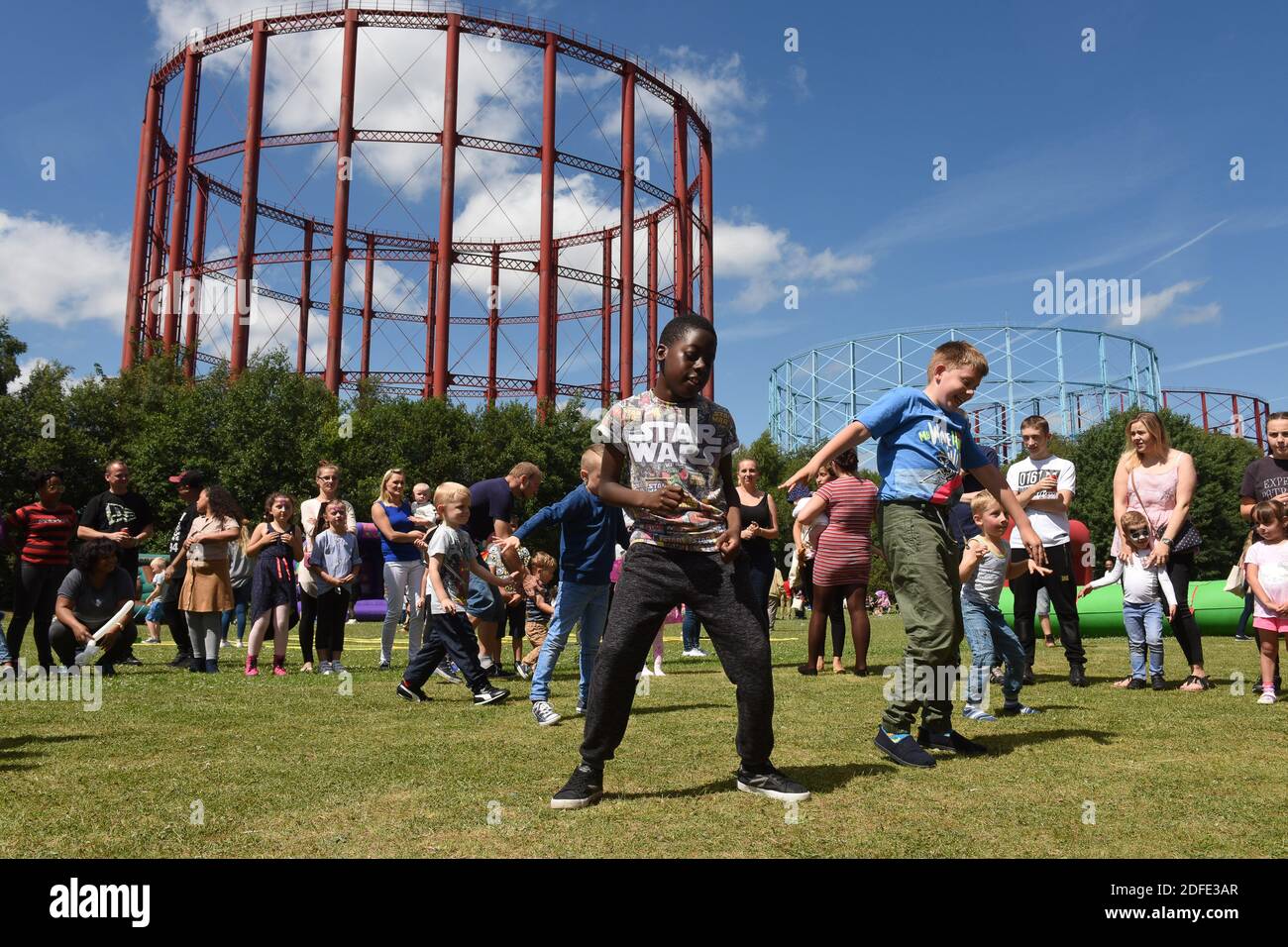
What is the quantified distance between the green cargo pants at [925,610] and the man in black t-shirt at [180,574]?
707 cm

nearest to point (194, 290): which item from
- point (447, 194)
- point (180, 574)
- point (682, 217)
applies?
point (447, 194)

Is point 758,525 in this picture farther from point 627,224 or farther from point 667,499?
point 627,224

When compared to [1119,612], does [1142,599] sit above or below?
above

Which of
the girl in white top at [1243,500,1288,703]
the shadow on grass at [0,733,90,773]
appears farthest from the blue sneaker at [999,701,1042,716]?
the shadow on grass at [0,733,90,773]

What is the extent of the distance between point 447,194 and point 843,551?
34.8 m

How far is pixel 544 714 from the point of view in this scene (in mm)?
5527

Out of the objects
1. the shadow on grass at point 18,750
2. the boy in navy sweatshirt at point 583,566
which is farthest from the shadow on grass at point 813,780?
the shadow on grass at point 18,750

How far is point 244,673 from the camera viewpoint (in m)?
8.43

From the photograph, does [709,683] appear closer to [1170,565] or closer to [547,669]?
[547,669]

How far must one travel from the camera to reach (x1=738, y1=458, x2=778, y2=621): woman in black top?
26.0 feet

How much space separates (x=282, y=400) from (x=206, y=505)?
3080 cm

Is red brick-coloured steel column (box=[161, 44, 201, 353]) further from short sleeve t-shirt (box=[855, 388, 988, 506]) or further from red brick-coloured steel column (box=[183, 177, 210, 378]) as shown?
short sleeve t-shirt (box=[855, 388, 988, 506])

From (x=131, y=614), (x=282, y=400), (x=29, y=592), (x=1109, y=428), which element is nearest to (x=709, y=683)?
(x=131, y=614)

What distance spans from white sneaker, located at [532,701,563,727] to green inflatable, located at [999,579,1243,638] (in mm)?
9030
